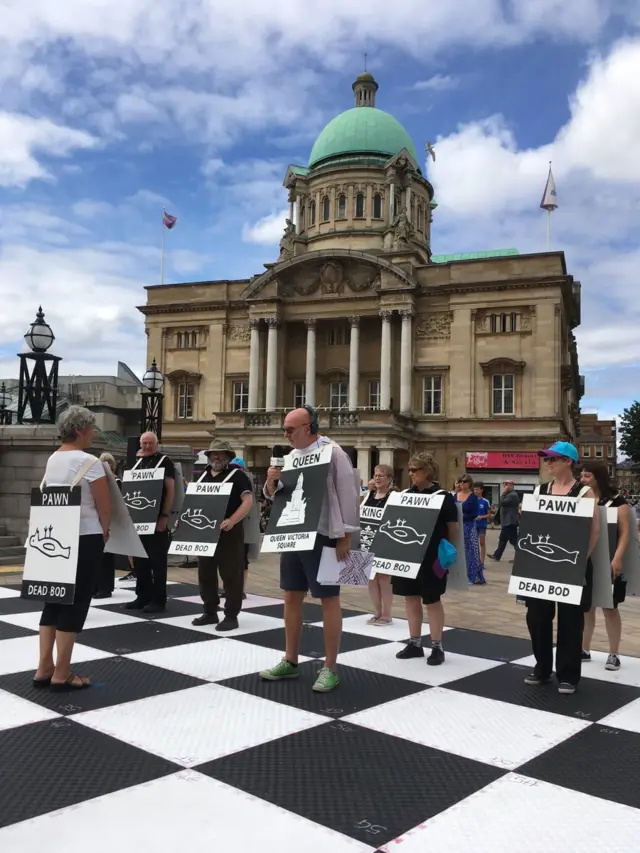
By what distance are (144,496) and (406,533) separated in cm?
356

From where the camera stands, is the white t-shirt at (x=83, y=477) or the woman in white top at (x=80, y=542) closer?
the woman in white top at (x=80, y=542)

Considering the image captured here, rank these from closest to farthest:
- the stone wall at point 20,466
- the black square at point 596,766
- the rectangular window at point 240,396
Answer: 1. the black square at point 596,766
2. the stone wall at point 20,466
3. the rectangular window at point 240,396

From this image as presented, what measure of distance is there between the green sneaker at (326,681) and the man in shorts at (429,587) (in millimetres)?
1240

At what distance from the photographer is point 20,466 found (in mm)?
13562

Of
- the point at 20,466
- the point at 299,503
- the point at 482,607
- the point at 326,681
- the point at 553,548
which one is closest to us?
the point at 326,681

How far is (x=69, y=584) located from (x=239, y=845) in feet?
9.04

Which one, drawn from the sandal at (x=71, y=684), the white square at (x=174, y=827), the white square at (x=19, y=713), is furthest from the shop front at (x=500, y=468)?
the white square at (x=174, y=827)

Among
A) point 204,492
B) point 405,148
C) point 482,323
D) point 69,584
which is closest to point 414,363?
point 482,323

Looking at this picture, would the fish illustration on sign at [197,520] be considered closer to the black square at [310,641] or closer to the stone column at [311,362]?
the black square at [310,641]

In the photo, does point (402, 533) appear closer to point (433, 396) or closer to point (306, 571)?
point (306, 571)

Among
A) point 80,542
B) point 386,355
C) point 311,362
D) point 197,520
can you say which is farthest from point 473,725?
point 311,362

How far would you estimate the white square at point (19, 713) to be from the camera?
472 cm

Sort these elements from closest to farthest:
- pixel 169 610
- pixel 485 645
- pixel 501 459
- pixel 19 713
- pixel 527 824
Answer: pixel 527 824
pixel 19 713
pixel 485 645
pixel 169 610
pixel 501 459

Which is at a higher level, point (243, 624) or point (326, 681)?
Result: point (326, 681)
